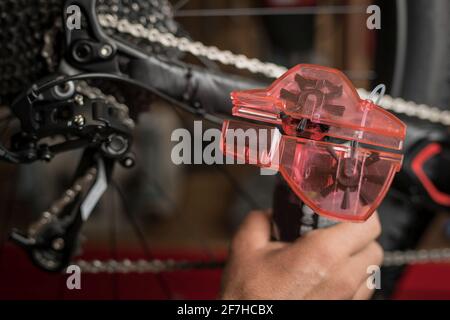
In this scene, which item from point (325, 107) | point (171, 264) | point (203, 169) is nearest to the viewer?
point (325, 107)

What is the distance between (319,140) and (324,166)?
17mm

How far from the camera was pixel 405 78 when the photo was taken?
1.80 feet

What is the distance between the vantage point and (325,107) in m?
0.34

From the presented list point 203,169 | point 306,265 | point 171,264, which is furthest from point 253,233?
point 203,169

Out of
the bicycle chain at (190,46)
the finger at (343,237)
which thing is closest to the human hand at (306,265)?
the finger at (343,237)

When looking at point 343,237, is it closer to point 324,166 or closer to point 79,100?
point 324,166

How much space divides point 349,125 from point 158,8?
7.9 inches

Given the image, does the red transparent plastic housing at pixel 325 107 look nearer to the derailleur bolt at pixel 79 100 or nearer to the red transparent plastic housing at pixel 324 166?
the red transparent plastic housing at pixel 324 166

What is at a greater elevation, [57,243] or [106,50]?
[106,50]

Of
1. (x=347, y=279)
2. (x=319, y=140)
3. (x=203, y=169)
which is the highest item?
(x=319, y=140)

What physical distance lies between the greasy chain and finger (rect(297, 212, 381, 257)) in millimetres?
130

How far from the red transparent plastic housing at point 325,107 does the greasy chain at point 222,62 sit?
0.11m

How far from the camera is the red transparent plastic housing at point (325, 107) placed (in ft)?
1.10
